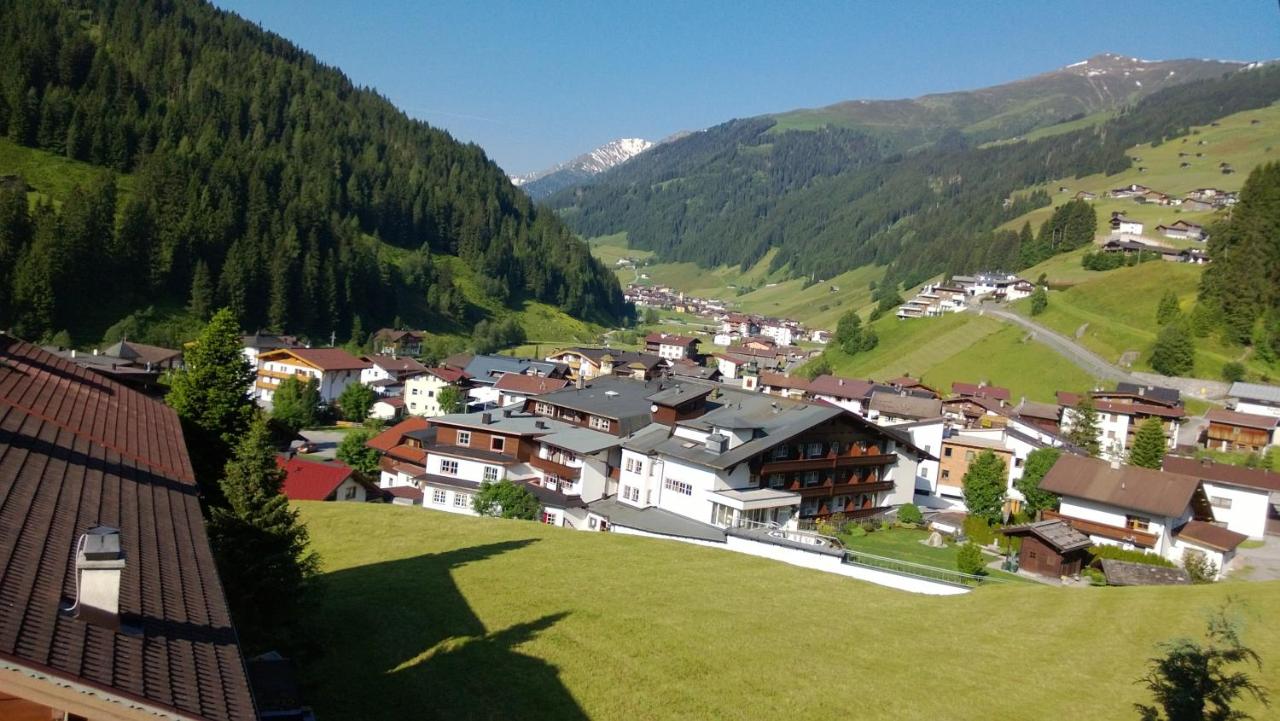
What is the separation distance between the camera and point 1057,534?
131 feet

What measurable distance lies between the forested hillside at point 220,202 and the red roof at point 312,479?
5639 cm

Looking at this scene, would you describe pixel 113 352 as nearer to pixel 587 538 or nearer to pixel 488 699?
pixel 587 538

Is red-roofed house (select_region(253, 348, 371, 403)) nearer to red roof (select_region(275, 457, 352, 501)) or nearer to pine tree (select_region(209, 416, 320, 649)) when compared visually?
red roof (select_region(275, 457, 352, 501))

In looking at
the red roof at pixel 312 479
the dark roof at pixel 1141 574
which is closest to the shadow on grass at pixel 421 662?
the red roof at pixel 312 479

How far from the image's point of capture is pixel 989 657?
64.4 feet

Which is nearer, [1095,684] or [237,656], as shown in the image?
[237,656]

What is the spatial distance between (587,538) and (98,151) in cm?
11974

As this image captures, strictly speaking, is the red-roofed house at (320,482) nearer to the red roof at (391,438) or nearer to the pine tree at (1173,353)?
the red roof at (391,438)

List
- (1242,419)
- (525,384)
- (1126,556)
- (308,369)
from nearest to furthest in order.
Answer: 1. (1126,556)
2. (1242,419)
3. (525,384)
4. (308,369)

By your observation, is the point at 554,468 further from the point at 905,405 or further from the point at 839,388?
the point at 839,388

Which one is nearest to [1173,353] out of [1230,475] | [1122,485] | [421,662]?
[1230,475]

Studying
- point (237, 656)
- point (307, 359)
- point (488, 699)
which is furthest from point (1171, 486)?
point (307, 359)

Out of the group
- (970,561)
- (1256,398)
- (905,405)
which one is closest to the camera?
(970,561)

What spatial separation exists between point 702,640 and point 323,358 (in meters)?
77.5
